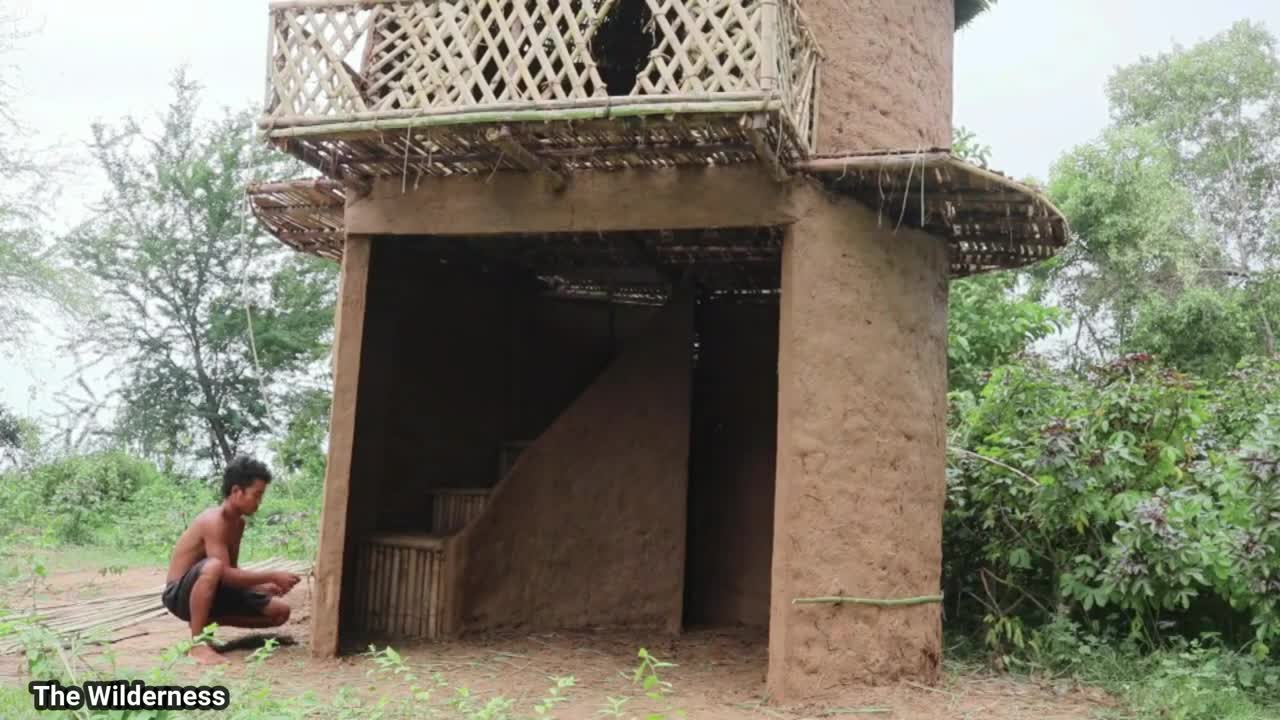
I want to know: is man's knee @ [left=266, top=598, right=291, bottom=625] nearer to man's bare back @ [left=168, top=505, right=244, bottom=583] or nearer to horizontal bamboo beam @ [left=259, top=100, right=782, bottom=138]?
man's bare back @ [left=168, top=505, right=244, bottom=583]

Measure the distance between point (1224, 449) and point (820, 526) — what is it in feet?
11.5

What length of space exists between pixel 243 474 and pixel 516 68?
2.85 metres

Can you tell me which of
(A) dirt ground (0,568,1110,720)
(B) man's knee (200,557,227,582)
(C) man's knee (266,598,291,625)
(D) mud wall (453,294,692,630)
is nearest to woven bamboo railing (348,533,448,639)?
(A) dirt ground (0,568,1110,720)

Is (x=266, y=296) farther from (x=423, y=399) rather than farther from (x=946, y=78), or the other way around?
(x=946, y=78)

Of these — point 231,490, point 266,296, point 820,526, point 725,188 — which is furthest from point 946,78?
point 266,296

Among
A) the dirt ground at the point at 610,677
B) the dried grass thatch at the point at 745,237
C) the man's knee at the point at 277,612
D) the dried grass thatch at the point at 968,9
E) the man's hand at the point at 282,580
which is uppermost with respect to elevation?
the dried grass thatch at the point at 968,9

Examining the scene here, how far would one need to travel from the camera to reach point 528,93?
5.28 meters

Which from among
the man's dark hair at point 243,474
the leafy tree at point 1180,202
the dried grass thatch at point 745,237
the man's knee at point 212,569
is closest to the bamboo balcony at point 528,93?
the dried grass thatch at point 745,237

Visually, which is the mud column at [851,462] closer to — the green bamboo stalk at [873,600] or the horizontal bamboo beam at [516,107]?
the green bamboo stalk at [873,600]

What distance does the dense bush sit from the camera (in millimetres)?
6043

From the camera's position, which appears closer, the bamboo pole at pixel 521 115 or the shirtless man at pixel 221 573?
the bamboo pole at pixel 521 115

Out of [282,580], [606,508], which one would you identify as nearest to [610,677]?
[606,508]

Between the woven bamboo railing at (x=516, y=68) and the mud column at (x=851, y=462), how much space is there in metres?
0.75

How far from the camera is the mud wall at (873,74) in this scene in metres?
6.21
